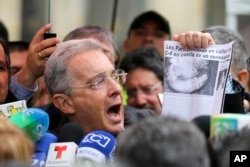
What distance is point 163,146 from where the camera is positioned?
322 cm

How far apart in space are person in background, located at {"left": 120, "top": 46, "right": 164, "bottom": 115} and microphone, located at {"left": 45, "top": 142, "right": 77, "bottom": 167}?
8.36ft

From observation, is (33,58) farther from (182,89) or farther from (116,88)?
(182,89)

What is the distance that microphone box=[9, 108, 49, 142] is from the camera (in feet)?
14.7

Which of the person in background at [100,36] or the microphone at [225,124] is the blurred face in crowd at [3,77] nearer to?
the person in background at [100,36]

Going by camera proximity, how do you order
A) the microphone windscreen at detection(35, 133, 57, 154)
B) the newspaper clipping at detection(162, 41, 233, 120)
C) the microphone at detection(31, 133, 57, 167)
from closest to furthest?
the microphone at detection(31, 133, 57, 167), the microphone windscreen at detection(35, 133, 57, 154), the newspaper clipping at detection(162, 41, 233, 120)

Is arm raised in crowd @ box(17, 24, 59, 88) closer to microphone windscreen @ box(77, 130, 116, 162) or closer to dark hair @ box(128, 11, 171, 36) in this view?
microphone windscreen @ box(77, 130, 116, 162)

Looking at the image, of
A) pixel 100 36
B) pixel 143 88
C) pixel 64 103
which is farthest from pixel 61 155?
pixel 143 88

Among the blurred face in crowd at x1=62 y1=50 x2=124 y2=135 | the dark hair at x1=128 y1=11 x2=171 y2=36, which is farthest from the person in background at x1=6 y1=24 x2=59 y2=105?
the dark hair at x1=128 y1=11 x2=171 y2=36

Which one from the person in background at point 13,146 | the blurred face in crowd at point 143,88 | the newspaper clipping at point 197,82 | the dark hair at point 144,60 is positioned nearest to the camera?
the person in background at point 13,146

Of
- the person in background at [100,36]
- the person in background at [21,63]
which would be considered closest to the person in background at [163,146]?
the person in background at [100,36]

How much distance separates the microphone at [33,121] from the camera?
177 inches

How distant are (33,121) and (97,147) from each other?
0.32 meters

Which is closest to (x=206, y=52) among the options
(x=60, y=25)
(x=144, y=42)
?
(x=144, y=42)

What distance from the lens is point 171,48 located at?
16.6ft
